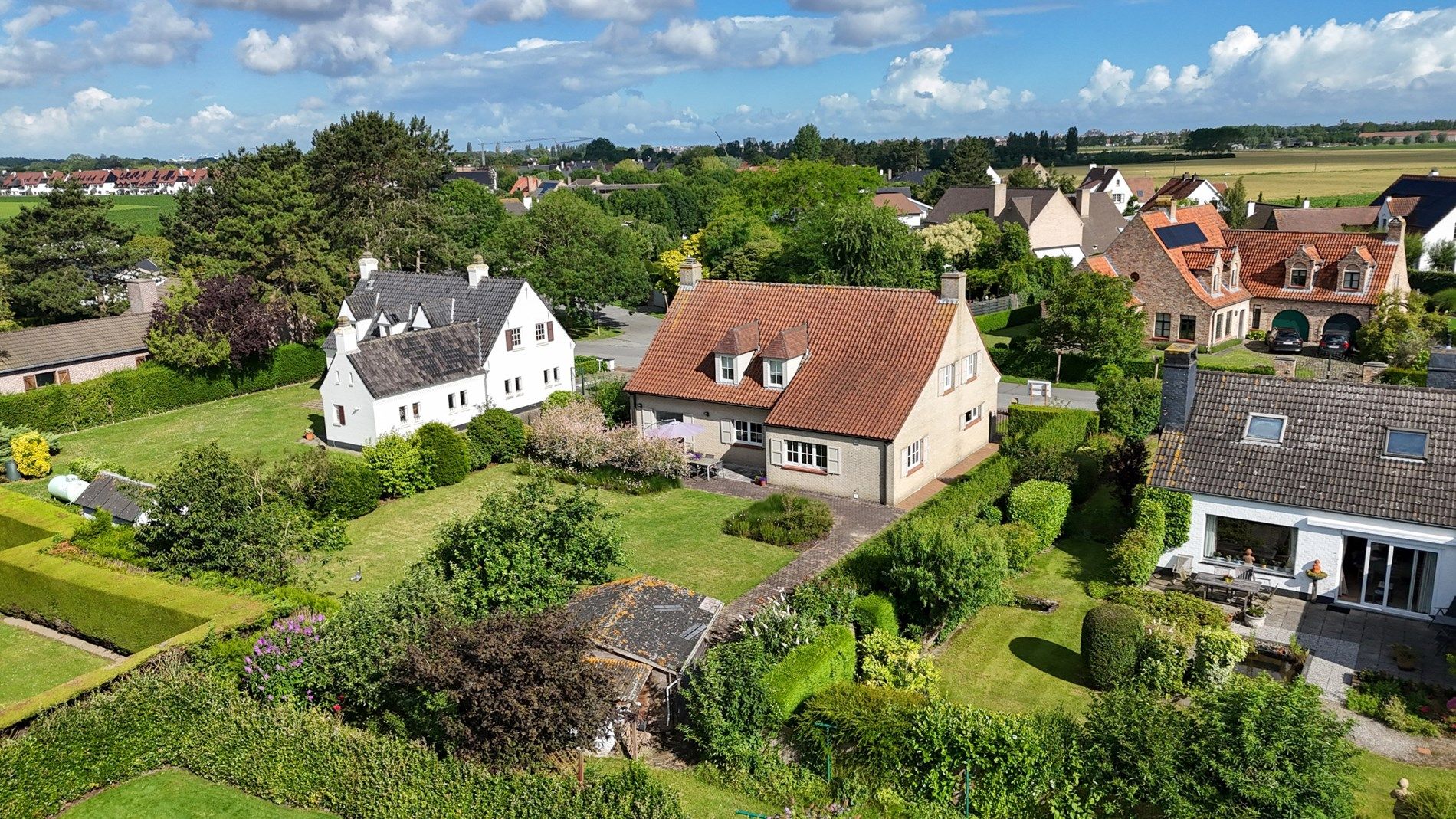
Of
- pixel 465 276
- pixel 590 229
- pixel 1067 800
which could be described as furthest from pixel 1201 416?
pixel 590 229

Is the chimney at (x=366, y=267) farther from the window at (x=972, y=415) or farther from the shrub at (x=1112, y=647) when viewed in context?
the shrub at (x=1112, y=647)

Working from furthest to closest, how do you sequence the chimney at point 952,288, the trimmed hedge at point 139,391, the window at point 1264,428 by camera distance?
the trimmed hedge at point 139,391
the chimney at point 952,288
the window at point 1264,428

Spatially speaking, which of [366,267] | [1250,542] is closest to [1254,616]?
[1250,542]

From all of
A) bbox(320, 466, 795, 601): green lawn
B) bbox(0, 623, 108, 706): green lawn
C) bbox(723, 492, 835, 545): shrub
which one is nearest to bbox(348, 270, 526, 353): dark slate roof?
bbox(320, 466, 795, 601): green lawn

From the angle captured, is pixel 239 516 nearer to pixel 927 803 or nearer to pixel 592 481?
pixel 592 481

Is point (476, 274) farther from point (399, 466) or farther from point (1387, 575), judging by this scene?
point (1387, 575)

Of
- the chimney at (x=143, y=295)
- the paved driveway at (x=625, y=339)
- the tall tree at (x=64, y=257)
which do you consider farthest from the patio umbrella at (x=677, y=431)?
the tall tree at (x=64, y=257)
